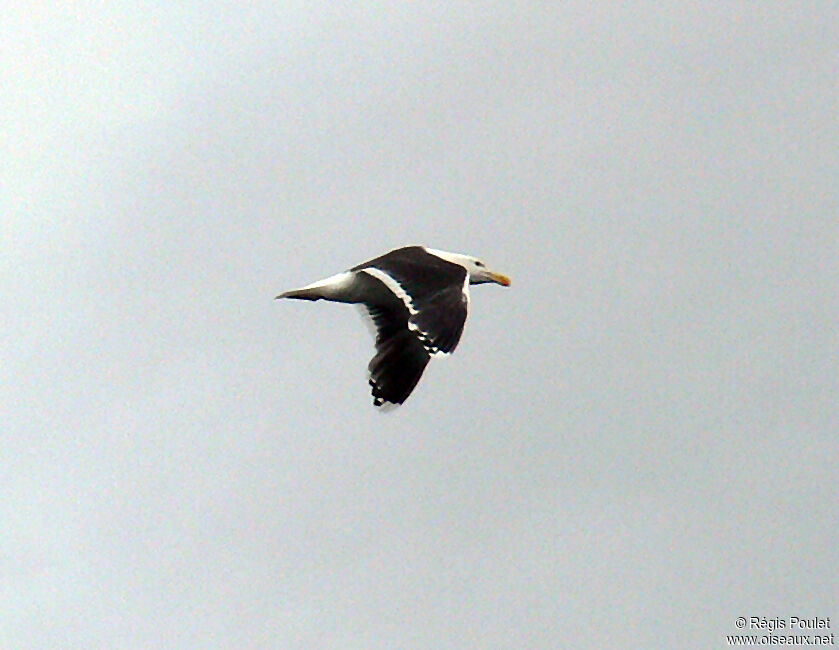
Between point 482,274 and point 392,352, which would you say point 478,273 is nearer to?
point 482,274

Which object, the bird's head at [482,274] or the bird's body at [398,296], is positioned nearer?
the bird's body at [398,296]

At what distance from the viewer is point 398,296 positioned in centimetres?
2809

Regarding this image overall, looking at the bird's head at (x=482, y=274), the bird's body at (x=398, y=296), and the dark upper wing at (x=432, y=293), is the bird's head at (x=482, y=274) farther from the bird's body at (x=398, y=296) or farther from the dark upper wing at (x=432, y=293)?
the dark upper wing at (x=432, y=293)

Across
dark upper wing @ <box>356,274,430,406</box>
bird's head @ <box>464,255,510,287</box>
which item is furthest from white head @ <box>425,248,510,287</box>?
dark upper wing @ <box>356,274,430,406</box>

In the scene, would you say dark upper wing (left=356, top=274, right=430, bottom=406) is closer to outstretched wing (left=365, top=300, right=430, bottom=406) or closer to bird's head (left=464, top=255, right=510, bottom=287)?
outstretched wing (left=365, top=300, right=430, bottom=406)

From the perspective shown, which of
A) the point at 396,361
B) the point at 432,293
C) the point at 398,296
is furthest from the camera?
the point at 396,361

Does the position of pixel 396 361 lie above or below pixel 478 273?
below

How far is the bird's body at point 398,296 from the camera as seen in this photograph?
2775 cm

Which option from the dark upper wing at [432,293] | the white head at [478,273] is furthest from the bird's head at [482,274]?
the dark upper wing at [432,293]

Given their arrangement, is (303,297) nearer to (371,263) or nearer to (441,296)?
(371,263)

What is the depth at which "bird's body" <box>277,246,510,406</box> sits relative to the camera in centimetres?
2775

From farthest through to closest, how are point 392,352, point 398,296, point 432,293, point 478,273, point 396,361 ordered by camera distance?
point 478,273 → point 392,352 → point 396,361 → point 398,296 → point 432,293

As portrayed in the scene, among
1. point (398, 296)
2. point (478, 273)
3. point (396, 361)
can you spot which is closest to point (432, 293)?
point (398, 296)

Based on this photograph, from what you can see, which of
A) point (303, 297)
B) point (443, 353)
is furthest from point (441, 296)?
point (303, 297)
